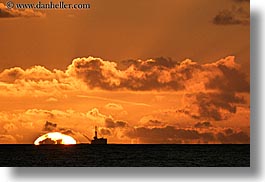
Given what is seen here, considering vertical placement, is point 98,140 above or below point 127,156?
above

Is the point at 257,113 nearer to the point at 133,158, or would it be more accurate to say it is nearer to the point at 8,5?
the point at 133,158

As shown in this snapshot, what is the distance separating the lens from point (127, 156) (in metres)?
17.8

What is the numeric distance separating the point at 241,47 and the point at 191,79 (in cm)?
59

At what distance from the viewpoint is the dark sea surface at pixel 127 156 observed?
57.6 feet

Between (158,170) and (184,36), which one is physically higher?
(184,36)

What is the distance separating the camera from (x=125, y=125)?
1770 cm

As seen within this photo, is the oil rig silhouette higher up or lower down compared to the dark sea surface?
higher up

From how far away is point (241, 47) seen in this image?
1758 centimetres

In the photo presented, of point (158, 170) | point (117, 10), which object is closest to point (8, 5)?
point (117, 10)

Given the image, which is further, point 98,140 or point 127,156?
point 127,156

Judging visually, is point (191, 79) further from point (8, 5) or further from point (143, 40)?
point (8, 5)

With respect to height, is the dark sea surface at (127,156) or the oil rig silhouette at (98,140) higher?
the oil rig silhouette at (98,140)

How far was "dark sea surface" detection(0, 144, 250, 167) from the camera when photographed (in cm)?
1756

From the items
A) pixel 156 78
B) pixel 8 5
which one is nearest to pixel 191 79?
pixel 156 78
